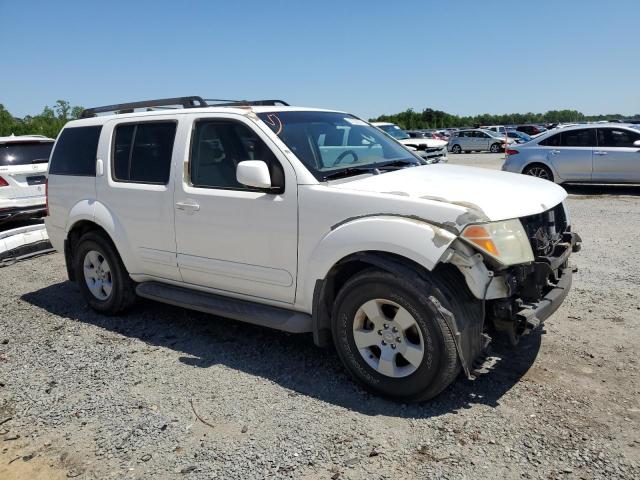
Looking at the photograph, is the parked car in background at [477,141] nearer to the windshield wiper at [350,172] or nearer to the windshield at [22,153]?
the windshield at [22,153]

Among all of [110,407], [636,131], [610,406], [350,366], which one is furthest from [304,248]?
[636,131]

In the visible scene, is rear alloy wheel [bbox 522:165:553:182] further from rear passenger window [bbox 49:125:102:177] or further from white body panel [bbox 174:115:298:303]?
white body panel [bbox 174:115:298:303]

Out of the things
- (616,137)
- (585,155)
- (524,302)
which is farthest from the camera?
(585,155)

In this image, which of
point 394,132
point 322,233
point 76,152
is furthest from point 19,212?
point 394,132

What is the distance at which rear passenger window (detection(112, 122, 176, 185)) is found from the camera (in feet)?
15.7

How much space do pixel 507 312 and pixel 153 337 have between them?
10.2 ft

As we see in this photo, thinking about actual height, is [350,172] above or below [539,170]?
above

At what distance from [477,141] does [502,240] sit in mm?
36212

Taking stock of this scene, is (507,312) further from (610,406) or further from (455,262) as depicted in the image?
(610,406)

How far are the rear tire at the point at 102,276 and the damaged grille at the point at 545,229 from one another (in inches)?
144

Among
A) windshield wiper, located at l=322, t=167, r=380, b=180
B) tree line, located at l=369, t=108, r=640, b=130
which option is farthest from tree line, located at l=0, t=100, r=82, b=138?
tree line, located at l=369, t=108, r=640, b=130

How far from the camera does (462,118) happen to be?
319 ft

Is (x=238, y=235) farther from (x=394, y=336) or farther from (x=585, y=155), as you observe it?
(x=585, y=155)

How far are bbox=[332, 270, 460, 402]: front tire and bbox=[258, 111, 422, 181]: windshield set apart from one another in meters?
0.91
